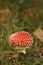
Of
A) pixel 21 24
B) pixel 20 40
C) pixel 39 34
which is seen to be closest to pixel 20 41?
pixel 20 40

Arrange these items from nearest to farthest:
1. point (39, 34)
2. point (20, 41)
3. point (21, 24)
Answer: point (20, 41)
point (39, 34)
point (21, 24)

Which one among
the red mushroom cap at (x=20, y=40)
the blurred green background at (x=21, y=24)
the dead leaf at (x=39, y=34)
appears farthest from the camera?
the dead leaf at (x=39, y=34)

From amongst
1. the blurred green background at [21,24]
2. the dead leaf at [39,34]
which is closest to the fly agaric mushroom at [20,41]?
the blurred green background at [21,24]

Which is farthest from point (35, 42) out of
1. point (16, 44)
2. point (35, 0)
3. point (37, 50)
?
point (35, 0)

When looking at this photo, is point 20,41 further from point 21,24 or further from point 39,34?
point 21,24

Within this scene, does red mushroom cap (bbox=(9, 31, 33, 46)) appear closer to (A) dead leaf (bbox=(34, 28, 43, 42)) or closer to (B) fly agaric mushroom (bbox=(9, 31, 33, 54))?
(B) fly agaric mushroom (bbox=(9, 31, 33, 54))

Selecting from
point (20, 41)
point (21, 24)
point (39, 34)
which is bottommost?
point (20, 41)

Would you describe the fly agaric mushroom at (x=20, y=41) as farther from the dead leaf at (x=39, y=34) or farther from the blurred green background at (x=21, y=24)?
the dead leaf at (x=39, y=34)

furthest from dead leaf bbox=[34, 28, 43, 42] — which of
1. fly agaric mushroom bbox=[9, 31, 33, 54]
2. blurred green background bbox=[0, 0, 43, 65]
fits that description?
fly agaric mushroom bbox=[9, 31, 33, 54]

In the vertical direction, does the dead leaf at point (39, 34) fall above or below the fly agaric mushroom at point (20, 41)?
above
